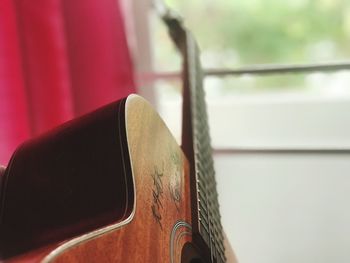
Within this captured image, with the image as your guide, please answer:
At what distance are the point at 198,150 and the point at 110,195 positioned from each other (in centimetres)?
24

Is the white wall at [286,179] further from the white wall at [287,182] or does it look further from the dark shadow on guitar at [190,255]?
the dark shadow on guitar at [190,255]

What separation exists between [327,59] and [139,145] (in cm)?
69

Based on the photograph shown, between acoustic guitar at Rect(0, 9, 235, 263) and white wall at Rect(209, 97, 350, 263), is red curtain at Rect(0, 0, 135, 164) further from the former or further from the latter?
white wall at Rect(209, 97, 350, 263)

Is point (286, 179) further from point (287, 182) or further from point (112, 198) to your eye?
point (112, 198)

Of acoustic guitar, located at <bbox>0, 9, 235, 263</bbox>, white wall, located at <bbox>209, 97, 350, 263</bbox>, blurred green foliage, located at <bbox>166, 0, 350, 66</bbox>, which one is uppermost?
blurred green foliage, located at <bbox>166, 0, 350, 66</bbox>

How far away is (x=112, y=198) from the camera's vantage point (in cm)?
48

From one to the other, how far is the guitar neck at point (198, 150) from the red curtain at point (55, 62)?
5.1 inches

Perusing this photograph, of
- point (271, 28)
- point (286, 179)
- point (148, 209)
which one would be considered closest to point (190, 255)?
point (148, 209)

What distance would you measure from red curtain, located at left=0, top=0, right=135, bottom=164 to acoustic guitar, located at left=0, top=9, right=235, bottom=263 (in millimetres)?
→ 144

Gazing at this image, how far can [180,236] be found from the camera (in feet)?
1.82

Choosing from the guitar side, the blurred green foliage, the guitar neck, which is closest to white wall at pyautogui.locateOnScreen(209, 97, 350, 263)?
the blurred green foliage

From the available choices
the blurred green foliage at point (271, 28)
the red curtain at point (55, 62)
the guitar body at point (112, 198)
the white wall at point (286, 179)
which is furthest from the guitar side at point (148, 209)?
the blurred green foliage at point (271, 28)

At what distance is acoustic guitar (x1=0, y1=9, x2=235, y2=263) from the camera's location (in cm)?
47

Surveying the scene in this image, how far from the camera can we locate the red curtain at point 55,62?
71 cm
